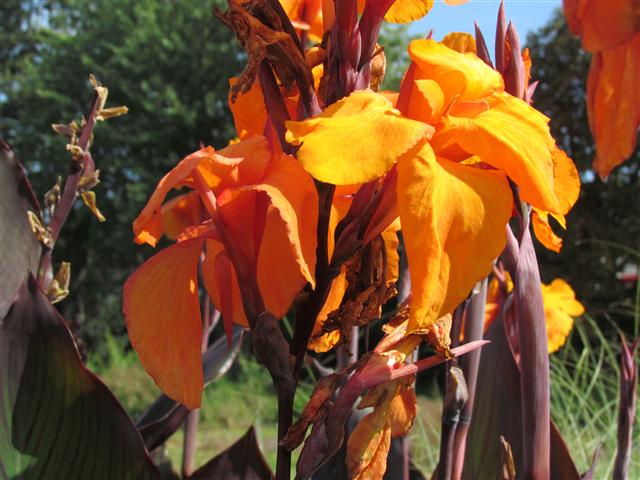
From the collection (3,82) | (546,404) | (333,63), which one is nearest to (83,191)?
(333,63)

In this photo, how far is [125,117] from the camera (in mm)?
8336

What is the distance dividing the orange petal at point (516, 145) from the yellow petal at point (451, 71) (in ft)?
0.09

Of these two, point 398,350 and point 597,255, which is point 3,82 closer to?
point 597,255

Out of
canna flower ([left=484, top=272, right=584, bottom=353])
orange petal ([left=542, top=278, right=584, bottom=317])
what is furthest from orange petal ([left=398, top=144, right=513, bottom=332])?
orange petal ([left=542, top=278, right=584, bottom=317])

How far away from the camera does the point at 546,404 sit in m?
0.55

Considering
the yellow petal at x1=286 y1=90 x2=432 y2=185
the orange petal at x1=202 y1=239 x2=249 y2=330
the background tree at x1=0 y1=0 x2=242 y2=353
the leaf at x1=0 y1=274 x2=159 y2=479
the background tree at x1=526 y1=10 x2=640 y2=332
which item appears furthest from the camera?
the background tree at x1=0 y1=0 x2=242 y2=353

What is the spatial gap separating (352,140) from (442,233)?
0.08 meters

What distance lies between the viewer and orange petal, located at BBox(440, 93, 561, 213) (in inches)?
16.6

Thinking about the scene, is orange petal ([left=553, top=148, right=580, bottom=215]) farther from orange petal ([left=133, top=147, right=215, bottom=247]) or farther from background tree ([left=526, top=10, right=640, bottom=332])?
background tree ([left=526, top=10, right=640, bottom=332])

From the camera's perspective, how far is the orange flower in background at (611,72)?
0.25m

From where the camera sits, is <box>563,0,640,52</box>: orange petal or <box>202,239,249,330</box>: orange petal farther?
<box>202,239,249,330</box>: orange petal

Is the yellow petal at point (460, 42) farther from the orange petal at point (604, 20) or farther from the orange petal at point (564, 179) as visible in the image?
the orange petal at point (604, 20)

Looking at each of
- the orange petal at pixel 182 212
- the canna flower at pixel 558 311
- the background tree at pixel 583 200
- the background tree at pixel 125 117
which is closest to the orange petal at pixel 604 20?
the orange petal at pixel 182 212

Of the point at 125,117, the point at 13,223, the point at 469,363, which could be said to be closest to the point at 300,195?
the point at 469,363
